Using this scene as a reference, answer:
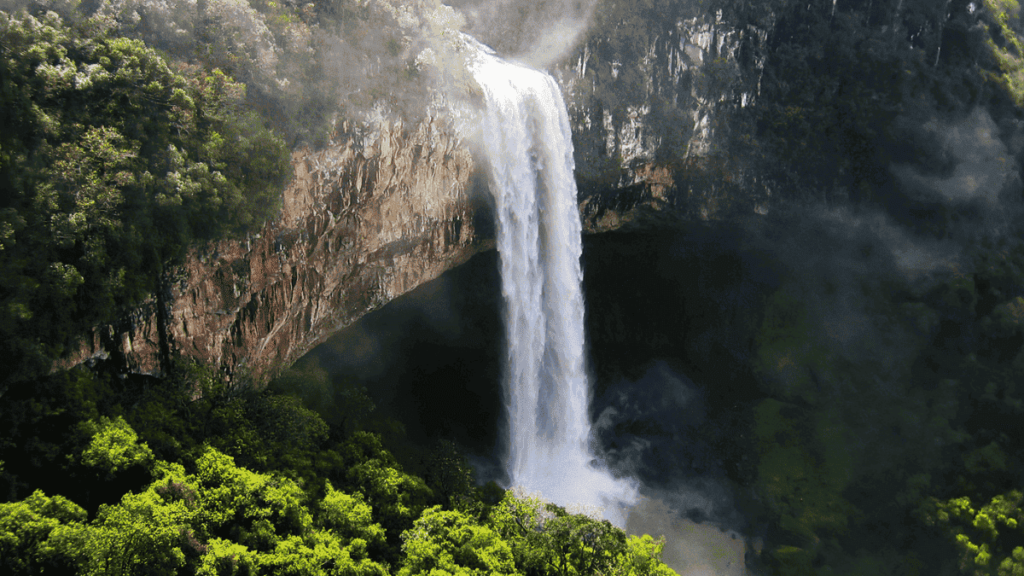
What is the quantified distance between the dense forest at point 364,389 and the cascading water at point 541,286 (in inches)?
105

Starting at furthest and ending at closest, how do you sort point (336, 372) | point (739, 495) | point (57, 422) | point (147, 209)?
point (739, 495) → point (336, 372) → point (147, 209) → point (57, 422)

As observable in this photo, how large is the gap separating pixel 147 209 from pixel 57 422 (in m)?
4.03

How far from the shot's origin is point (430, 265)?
2092cm

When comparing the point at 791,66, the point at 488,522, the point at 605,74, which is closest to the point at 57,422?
the point at 488,522

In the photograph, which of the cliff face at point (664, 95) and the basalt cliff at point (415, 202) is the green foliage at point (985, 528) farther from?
the basalt cliff at point (415, 202)

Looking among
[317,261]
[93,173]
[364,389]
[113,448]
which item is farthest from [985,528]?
[93,173]

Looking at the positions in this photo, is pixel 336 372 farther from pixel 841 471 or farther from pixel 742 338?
pixel 841 471

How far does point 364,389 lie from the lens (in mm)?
19469

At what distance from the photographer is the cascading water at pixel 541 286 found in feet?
66.7

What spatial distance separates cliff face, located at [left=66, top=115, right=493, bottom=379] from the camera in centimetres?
A: 1394

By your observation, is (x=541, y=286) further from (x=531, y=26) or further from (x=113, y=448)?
(x=113, y=448)

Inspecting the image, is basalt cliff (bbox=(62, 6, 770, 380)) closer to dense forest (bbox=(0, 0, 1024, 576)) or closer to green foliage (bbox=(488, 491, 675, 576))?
dense forest (bbox=(0, 0, 1024, 576))

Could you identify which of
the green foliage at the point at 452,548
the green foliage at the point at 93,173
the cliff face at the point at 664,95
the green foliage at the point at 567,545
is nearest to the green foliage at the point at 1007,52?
the cliff face at the point at 664,95

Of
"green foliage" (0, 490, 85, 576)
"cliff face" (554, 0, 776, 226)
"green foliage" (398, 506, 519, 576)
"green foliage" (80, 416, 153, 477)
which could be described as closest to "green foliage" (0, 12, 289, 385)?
"green foliage" (80, 416, 153, 477)
